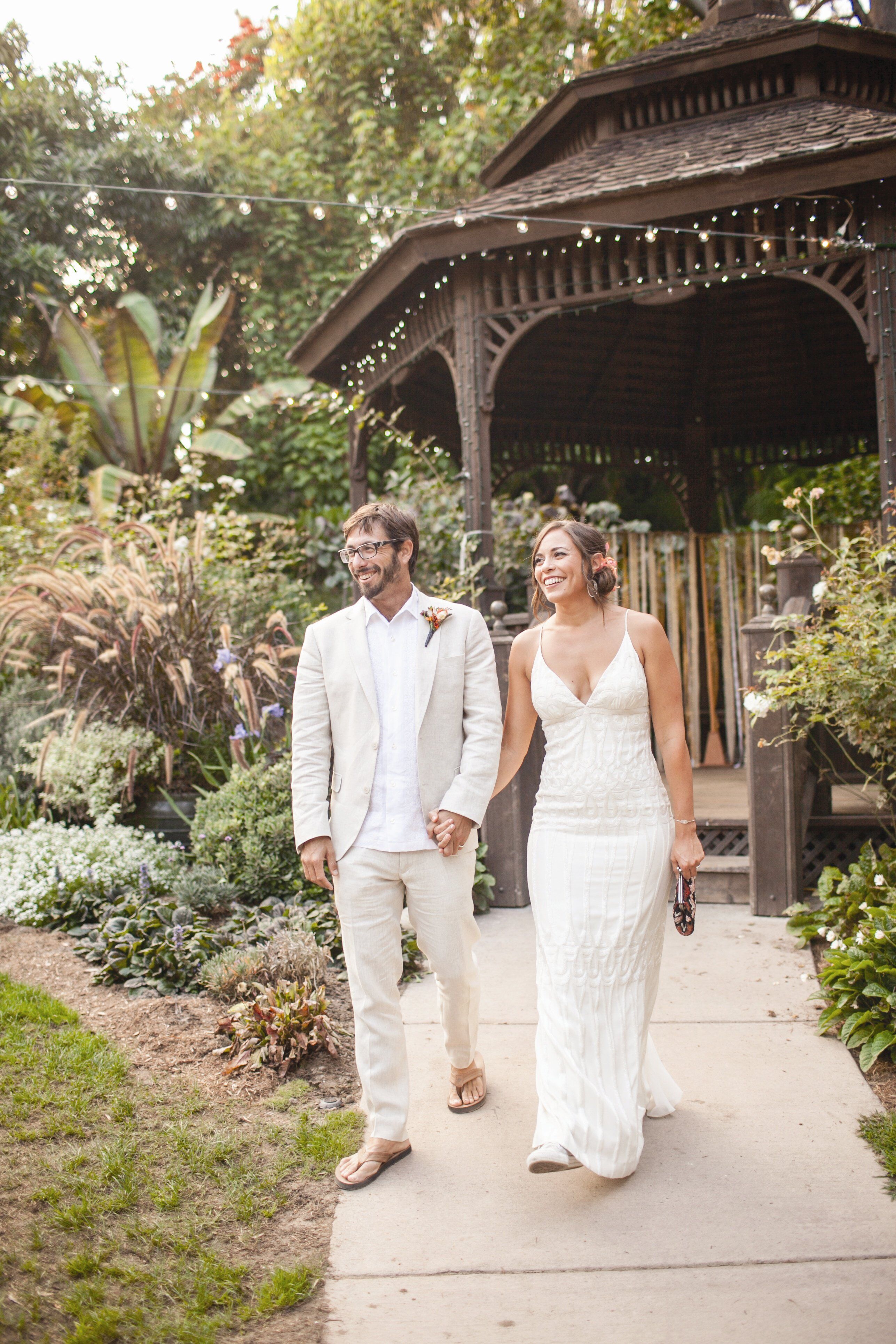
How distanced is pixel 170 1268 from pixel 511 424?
8.67 m

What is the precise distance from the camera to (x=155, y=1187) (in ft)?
10.1

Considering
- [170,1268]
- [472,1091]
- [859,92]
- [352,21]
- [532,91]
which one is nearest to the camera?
[170,1268]

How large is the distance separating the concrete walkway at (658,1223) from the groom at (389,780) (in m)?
0.31

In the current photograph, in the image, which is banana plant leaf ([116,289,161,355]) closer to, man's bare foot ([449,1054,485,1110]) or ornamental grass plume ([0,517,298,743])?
ornamental grass plume ([0,517,298,743])

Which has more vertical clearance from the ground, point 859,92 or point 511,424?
point 859,92

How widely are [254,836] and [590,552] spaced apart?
10.3 ft

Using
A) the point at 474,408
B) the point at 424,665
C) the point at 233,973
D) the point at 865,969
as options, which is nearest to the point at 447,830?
the point at 424,665

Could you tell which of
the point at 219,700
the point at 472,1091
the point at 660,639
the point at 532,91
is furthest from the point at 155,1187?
the point at 532,91

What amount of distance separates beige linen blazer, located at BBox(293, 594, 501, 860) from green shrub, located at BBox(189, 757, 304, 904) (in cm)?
252

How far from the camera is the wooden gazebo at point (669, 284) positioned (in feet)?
19.8

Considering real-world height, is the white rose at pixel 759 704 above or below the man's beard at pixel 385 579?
below

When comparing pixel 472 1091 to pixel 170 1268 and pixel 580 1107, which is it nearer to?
pixel 580 1107

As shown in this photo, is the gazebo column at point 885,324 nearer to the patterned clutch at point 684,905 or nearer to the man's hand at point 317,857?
the patterned clutch at point 684,905

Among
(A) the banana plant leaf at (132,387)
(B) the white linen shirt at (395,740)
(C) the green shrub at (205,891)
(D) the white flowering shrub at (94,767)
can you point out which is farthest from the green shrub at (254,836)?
(A) the banana plant leaf at (132,387)
